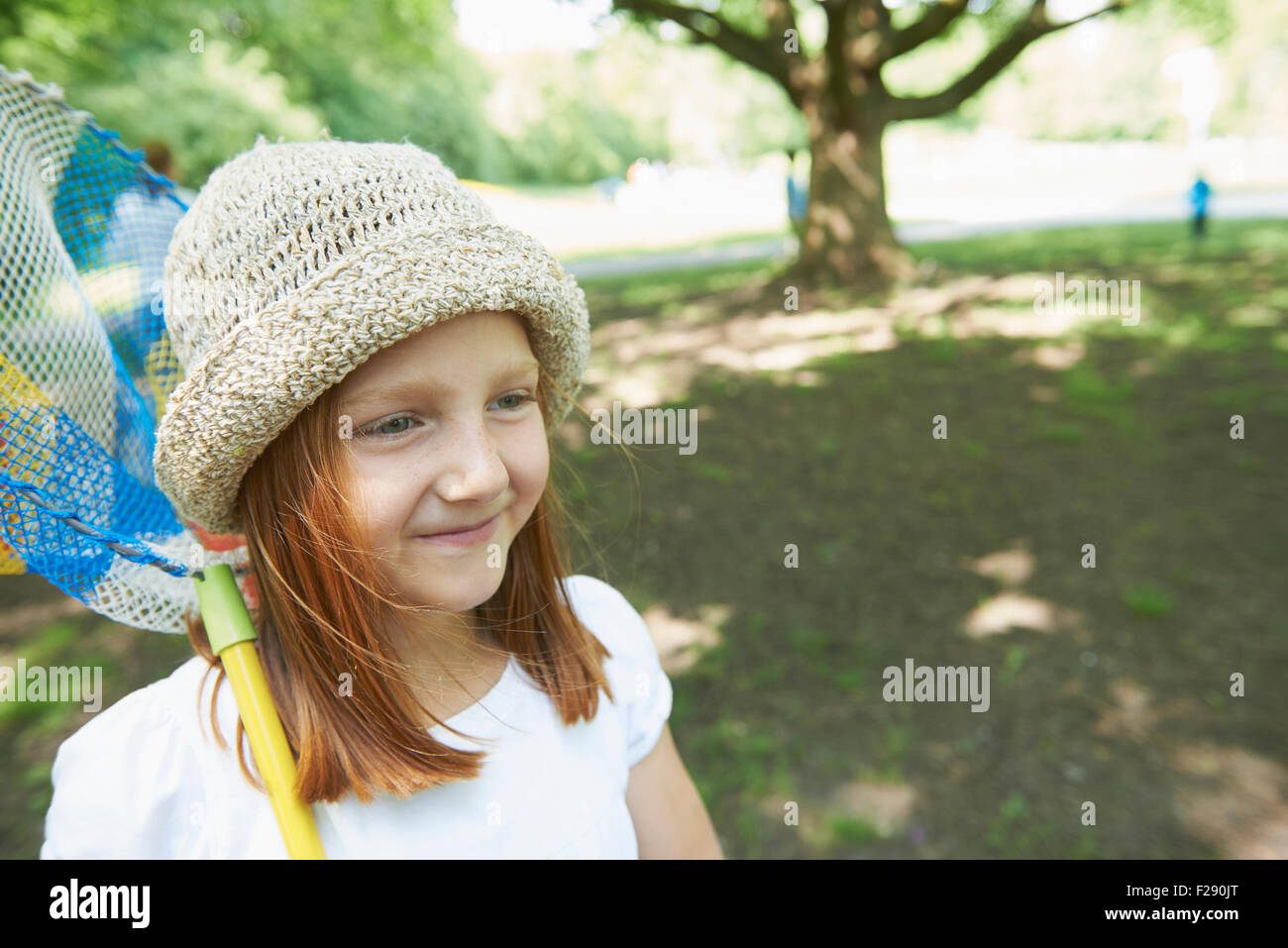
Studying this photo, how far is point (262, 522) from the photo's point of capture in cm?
128

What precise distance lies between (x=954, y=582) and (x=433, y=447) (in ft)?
13.2

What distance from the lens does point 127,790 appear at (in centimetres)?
118

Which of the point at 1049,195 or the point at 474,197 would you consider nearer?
the point at 474,197

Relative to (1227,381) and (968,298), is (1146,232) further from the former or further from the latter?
(1227,381)

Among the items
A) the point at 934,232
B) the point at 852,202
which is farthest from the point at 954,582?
the point at 934,232

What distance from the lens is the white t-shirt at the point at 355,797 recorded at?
118cm

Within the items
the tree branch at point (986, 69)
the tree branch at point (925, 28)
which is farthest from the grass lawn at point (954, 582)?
the tree branch at point (925, 28)

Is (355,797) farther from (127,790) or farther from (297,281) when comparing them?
(297,281)

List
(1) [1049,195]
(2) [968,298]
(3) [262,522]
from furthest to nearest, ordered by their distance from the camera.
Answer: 1. (1) [1049,195]
2. (2) [968,298]
3. (3) [262,522]

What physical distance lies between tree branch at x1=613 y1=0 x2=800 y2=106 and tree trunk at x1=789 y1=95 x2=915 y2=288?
565mm

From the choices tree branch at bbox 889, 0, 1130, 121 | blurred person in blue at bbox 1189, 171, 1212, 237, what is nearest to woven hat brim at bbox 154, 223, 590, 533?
tree branch at bbox 889, 0, 1130, 121

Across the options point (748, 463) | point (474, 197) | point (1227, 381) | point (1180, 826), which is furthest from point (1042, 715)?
point (1227, 381)
